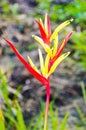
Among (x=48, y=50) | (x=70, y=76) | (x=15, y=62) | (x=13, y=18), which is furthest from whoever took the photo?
(x=13, y=18)

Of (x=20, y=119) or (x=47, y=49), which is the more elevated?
(x=47, y=49)

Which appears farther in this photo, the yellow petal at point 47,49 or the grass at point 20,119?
the grass at point 20,119

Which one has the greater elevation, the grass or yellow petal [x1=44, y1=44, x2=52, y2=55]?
yellow petal [x1=44, y1=44, x2=52, y2=55]

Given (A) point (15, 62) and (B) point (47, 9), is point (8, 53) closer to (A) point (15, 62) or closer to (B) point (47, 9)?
(A) point (15, 62)

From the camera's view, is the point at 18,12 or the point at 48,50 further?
the point at 18,12

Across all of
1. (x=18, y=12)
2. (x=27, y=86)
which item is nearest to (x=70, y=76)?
(x=27, y=86)

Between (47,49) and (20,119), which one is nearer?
(47,49)

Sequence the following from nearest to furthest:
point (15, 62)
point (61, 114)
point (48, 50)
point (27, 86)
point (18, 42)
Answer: point (48, 50), point (61, 114), point (27, 86), point (15, 62), point (18, 42)

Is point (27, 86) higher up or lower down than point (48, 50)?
lower down

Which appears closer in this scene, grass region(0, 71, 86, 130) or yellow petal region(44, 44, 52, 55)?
yellow petal region(44, 44, 52, 55)

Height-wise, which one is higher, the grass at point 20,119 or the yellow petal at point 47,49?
the yellow petal at point 47,49
